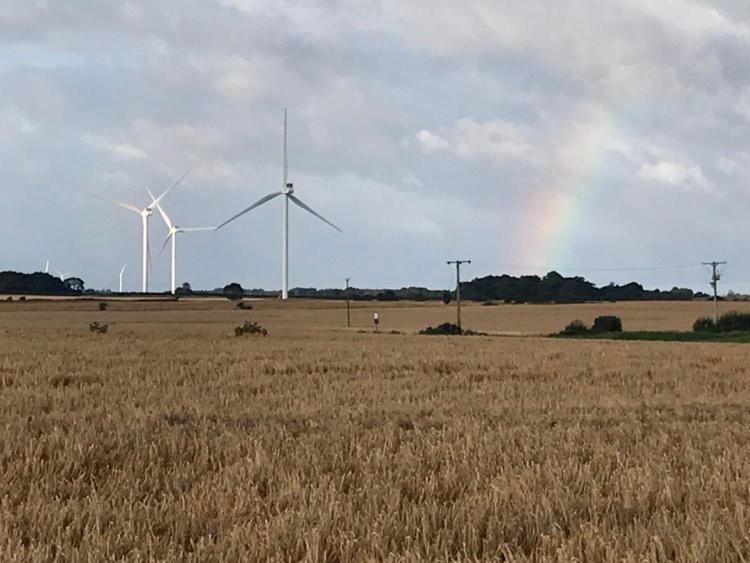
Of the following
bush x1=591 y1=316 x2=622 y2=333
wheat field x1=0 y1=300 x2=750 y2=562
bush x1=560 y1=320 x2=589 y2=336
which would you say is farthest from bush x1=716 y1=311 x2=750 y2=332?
wheat field x1=0 y1=300 x2=750 y2=562

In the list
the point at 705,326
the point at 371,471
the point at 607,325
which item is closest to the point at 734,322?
the point at 705,326

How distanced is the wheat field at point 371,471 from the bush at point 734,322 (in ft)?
208

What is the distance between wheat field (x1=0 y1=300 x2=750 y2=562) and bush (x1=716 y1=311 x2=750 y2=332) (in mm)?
63457

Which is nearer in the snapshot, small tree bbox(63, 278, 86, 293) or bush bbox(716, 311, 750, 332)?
bush bbox(716, 311, 750, 332)

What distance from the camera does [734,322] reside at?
81938mm

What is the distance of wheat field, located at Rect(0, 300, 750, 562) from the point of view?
19.6 feet

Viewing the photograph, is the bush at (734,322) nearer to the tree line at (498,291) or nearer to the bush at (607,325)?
the bush at (607,325)

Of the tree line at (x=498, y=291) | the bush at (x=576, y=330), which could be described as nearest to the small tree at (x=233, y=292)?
the tree line at (x=498, y=291)

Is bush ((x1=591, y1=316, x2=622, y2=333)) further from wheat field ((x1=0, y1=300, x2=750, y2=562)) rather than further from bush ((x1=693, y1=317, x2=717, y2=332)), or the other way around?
wheat field ((x1=0, y1=300, x2=750, y2=562))

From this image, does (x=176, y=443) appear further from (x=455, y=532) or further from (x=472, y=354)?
(x=472, y=354)

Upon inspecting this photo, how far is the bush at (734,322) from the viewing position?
80.4 metres

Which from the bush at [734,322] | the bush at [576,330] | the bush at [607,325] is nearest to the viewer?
the bush at [734,322]

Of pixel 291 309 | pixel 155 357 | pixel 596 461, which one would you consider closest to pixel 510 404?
pixel 596 461

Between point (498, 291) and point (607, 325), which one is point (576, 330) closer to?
point (607, 325)
